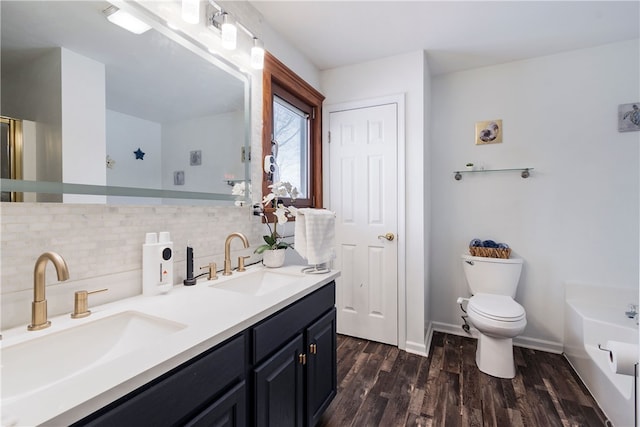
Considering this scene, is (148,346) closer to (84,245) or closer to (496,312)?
(84,245)

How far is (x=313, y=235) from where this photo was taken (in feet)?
4.85

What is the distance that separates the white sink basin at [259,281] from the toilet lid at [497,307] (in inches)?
53.5

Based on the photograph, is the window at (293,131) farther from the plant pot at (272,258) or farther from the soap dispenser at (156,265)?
the soap dispenser at (156,265)

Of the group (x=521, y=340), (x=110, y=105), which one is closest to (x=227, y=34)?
(x=110, y=105)

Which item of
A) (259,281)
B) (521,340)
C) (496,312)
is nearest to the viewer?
(259,281)

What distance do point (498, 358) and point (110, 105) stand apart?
→ 2.58 m

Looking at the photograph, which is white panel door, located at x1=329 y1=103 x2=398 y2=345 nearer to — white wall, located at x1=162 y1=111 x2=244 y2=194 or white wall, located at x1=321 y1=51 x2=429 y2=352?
white wall, located at x1=321 y1=51 x2=429 y2=352

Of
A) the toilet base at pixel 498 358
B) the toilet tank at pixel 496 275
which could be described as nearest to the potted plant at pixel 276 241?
the toilet base at pixel 498 358

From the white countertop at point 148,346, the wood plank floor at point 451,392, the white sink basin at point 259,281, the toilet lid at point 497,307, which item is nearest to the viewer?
the white countertop at point 148,346

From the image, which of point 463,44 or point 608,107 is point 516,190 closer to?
point 608,107

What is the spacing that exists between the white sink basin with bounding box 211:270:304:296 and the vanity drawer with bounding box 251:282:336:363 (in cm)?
15

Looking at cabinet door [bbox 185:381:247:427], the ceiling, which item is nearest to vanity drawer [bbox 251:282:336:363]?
cabinet door [bbox 185:381:247:427]

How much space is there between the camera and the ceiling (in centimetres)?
173

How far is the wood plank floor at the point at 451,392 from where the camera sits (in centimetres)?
154
